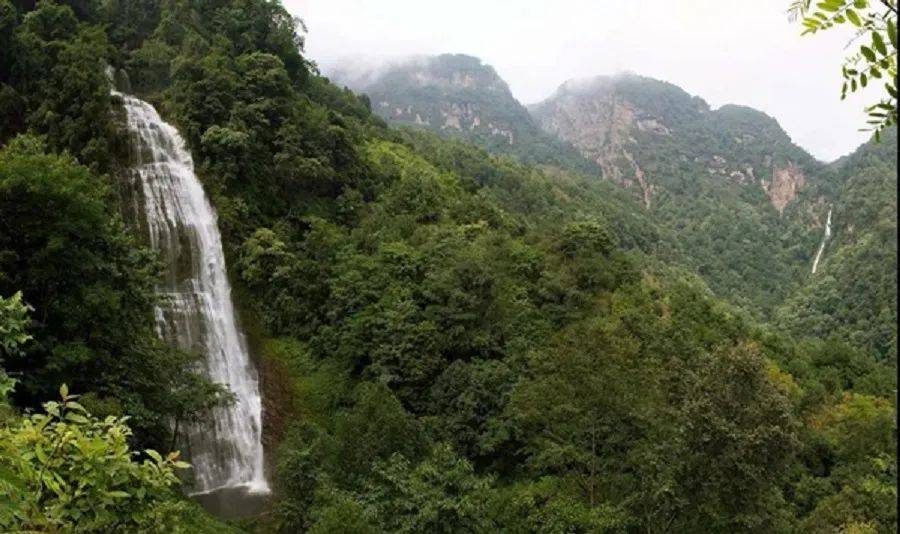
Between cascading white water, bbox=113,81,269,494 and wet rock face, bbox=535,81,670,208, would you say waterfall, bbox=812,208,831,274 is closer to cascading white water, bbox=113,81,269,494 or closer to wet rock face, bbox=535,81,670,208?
wet rock face, bbox=535,81,670,208

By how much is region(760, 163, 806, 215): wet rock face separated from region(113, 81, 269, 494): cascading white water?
122m

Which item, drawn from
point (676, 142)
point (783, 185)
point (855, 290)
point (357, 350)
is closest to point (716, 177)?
point (783, 185)

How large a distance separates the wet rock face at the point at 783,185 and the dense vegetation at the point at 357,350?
343ft

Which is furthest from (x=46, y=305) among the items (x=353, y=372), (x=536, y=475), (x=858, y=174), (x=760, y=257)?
(x=858, y=174)

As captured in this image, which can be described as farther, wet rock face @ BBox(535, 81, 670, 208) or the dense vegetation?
wet rock face @ BBox(535, 81, 670, 208)

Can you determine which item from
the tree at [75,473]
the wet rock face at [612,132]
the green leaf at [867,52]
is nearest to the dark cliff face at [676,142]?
the wet rock face at [612,132]

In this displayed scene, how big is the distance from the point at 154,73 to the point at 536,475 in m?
23.8

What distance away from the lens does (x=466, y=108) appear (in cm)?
16138

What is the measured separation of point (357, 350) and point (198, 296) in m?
5.85

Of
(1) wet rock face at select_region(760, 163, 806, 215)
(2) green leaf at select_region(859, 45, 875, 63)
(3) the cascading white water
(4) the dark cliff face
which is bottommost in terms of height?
(3) the cascading white water

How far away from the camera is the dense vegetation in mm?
11102

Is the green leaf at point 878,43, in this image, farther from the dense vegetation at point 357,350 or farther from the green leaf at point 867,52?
the dense vegetation at point 357,350

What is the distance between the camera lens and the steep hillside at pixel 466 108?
14262 cm

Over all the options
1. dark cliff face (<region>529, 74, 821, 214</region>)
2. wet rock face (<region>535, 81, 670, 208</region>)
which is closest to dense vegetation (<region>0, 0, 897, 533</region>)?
dark cliff face (<region>529, 74, 821, 214</region>)
